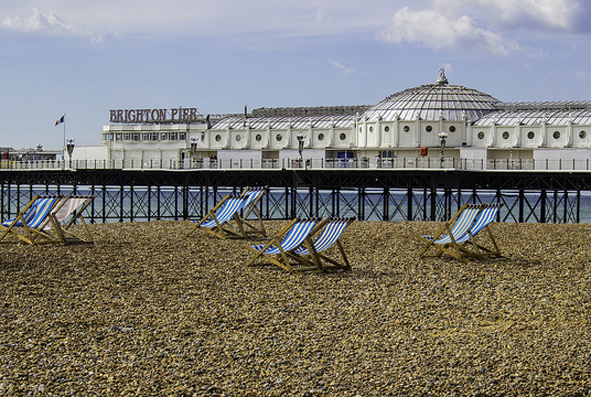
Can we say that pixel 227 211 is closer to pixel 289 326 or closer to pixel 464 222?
pixel 464 222

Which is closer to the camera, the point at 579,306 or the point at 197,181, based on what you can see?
the point at 579,306

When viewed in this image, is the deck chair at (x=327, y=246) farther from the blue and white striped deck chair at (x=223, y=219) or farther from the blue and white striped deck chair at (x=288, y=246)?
the blue and white striped deck chair at (x=223, y=219)

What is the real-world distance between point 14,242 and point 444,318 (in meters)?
11.4

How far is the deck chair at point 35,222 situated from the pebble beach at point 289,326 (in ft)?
4.63

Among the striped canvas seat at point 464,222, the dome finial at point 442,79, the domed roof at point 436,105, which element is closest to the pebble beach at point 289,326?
the striped canvas seat at point 464,222

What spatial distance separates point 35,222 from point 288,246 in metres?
6.83

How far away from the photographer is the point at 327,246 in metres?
14.3

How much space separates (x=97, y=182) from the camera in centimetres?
4781

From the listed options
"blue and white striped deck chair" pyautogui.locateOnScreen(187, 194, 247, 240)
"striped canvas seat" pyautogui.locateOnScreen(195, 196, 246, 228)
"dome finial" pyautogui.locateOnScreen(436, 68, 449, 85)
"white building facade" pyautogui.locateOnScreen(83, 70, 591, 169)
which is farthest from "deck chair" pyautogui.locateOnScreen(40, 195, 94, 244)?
"dome finial" pyautogui.locateOnScreen(436, 68, 449, 85)

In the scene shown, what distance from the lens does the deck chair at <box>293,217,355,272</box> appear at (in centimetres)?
1399

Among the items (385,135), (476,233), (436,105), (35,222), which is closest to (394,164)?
(385,135)

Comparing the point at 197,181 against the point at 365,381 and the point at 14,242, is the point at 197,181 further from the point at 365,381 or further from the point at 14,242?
the point at 365,381

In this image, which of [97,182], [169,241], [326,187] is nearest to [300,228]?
[169,241]

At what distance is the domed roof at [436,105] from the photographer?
49062 mm
